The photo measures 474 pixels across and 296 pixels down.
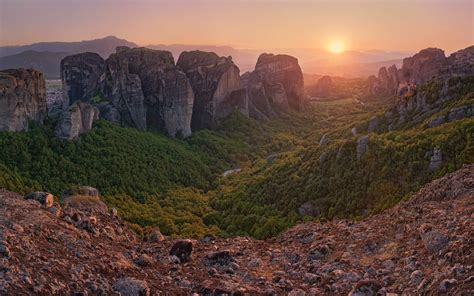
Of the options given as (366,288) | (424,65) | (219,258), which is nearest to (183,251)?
(219,258)

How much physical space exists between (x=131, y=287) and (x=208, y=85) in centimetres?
8276

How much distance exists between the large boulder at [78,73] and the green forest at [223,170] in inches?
825

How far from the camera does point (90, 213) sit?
22156 mm

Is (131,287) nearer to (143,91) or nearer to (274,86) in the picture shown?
(143,91)

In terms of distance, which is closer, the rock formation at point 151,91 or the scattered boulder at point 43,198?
the scattered boulder at point 43,198

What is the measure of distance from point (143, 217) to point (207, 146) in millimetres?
35186

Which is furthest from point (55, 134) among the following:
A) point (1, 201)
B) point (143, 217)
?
point (1, 201)

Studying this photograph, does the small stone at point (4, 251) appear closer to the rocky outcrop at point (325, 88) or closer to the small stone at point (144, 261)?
the small stone at point (144, 261)

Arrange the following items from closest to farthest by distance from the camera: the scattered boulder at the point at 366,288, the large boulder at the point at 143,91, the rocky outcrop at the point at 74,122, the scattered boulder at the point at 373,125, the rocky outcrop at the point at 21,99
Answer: the scattered boulder at the point at 366,288
the rocky outcrop at the point at 21,99
the scattered boulder at the point at 373,125
the rocky outcrop at the point at 74,122
the large boulder at the point at 143,91

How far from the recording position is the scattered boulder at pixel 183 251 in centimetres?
1919

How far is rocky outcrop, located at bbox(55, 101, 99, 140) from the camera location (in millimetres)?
58500

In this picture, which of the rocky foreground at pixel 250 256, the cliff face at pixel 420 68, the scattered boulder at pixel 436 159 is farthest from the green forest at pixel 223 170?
the cliff face at pixel 420 68

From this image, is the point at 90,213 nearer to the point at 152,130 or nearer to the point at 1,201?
the point at 1,201

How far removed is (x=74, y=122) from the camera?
59.4 meters
